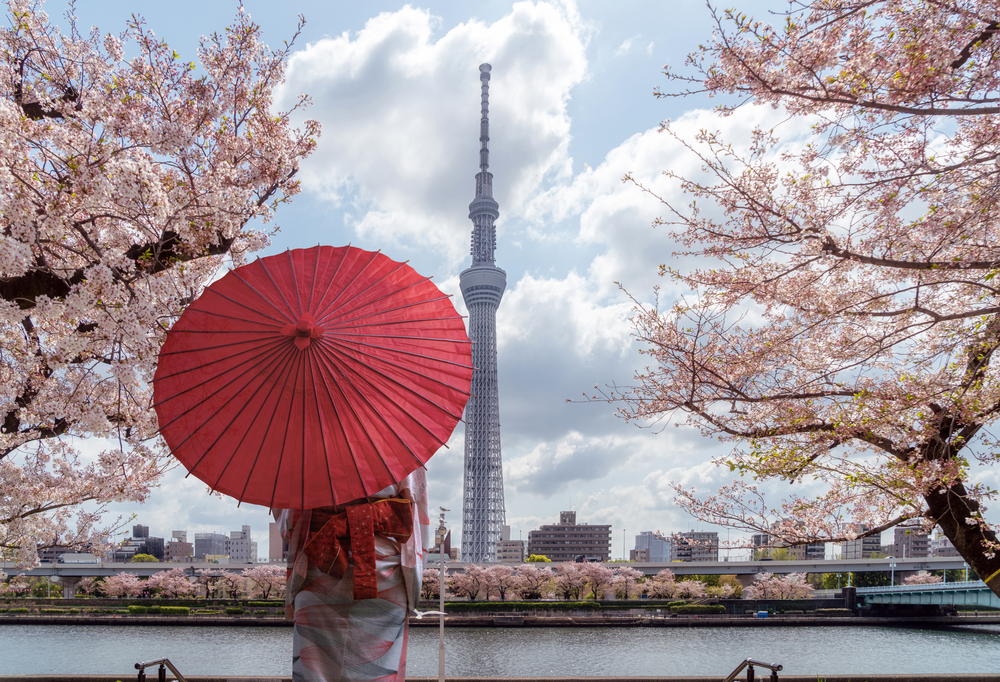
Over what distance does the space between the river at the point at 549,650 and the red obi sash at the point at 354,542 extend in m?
12.7

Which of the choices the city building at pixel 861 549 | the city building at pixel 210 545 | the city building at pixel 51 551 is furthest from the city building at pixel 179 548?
the city building at pixel 861 549

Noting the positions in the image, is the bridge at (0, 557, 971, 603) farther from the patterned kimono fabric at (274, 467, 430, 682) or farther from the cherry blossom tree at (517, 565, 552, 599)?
the patterned kimono fabric at (274, 467, 430, 682)

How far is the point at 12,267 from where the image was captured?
2631mm

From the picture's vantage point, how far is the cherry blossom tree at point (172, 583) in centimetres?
3506

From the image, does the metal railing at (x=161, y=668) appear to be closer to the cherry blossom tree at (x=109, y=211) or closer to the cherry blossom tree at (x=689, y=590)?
the cherry blossom tree at (x=109, y=211)

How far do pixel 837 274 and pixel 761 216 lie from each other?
1.88 feet

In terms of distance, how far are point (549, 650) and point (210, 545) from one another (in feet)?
244

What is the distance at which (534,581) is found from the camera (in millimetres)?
35281

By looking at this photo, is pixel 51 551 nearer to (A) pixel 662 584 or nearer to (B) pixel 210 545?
(A) pixel 662 584

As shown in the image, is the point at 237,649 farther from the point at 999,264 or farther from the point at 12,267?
the point at 999,264

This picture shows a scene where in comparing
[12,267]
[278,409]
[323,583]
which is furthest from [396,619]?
[12,267]

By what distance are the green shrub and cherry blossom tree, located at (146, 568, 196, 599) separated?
25730 millimetres

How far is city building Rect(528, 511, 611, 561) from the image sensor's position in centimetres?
6562

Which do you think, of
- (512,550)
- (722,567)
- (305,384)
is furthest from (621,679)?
(512,550)
